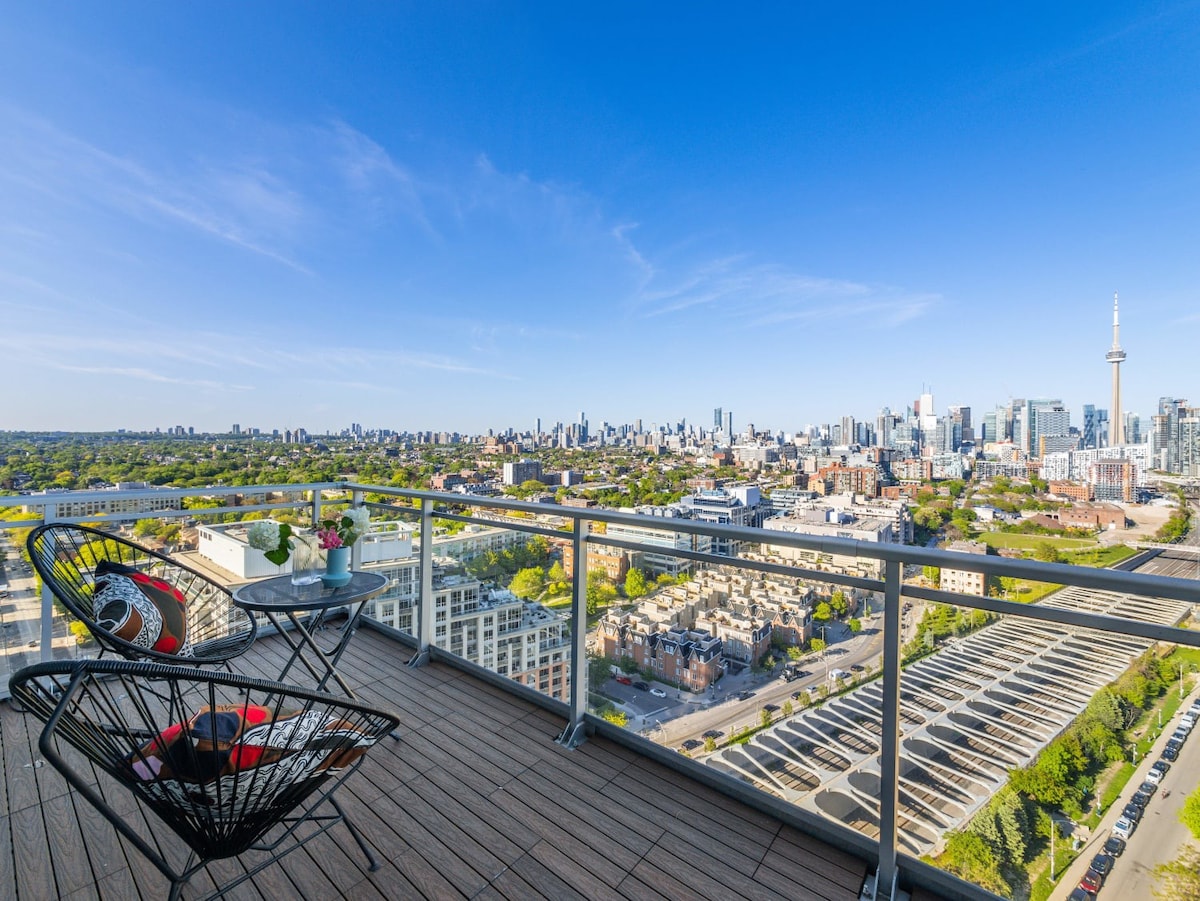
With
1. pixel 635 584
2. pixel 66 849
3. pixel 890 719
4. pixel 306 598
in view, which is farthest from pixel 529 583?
pixel 66 849

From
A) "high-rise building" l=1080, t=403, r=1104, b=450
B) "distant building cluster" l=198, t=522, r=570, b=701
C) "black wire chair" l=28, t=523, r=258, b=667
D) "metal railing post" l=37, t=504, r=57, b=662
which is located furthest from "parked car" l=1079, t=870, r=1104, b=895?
"high-rise building" l=1080, t=403, r=1104, b=450

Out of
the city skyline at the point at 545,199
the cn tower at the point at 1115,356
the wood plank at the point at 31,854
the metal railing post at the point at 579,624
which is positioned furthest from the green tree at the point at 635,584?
the cn tower at the point at 1115,356

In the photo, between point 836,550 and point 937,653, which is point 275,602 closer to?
point 836,550

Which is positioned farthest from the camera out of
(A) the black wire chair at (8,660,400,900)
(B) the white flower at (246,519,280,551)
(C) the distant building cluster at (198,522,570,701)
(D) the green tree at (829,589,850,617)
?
(C) the distant building cluster at (198,522,570,701)

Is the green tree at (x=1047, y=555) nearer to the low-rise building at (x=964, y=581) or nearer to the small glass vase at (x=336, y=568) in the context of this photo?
the low-rise building at (x=964, y=581)

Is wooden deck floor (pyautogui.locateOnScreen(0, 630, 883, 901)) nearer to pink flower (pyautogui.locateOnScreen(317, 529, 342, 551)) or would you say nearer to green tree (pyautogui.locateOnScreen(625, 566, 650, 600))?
green tree (pyautogui.locateOnScreen(625, 566, 650, 600))

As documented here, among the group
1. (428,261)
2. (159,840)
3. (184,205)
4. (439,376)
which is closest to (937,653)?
(159,840)

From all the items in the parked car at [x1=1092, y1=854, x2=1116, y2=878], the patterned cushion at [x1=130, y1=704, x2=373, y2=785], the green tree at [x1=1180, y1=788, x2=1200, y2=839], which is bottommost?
the parked car at [x1=1092, y1=854, x2=1116, y2=878]
